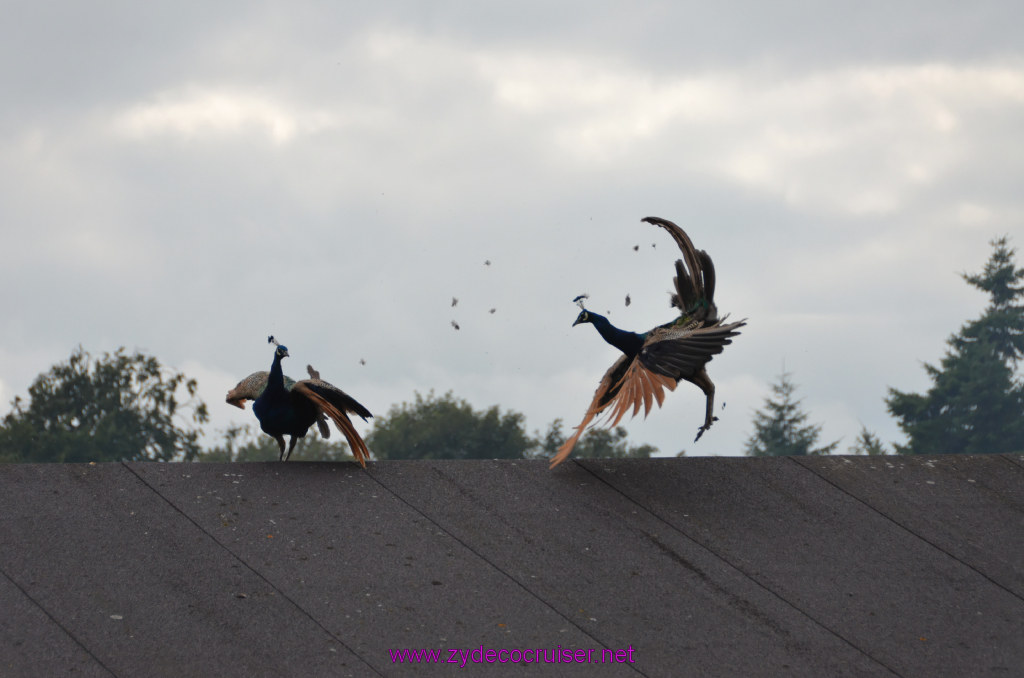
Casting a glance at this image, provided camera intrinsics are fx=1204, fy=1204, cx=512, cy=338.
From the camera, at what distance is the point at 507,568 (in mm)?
6969

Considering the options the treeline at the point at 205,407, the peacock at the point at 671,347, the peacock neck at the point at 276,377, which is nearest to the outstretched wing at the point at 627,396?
the peacock at the point at 671,347

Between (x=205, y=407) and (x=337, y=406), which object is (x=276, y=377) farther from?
(x=205, y=407)

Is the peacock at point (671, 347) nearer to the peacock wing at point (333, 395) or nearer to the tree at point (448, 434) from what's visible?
the peacock wing at point (333, 395)

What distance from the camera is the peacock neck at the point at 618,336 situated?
8.19 m

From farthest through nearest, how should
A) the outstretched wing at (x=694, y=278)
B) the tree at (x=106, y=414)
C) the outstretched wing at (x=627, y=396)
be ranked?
the tree at (x=106, y=414)
the outstretched wing at (x=694, y=278)
the outstretched wing at (x=627, y=396)

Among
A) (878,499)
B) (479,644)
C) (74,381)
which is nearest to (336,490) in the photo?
(479,644)

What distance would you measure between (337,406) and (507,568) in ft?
6.00

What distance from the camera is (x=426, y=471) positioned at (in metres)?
8.15

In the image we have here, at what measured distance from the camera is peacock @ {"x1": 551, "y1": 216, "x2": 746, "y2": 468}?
764 centimetres

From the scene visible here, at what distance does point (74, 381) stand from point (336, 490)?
40759mm

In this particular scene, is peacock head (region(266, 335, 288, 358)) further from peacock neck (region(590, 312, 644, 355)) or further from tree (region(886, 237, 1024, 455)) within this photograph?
tree (region(886, 237, 1024, 455))

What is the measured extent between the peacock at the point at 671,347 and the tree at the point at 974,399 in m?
37.3

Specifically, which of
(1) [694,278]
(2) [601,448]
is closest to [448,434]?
(2) [601,448]

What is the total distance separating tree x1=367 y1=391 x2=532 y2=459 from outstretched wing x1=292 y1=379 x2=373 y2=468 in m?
49.0
